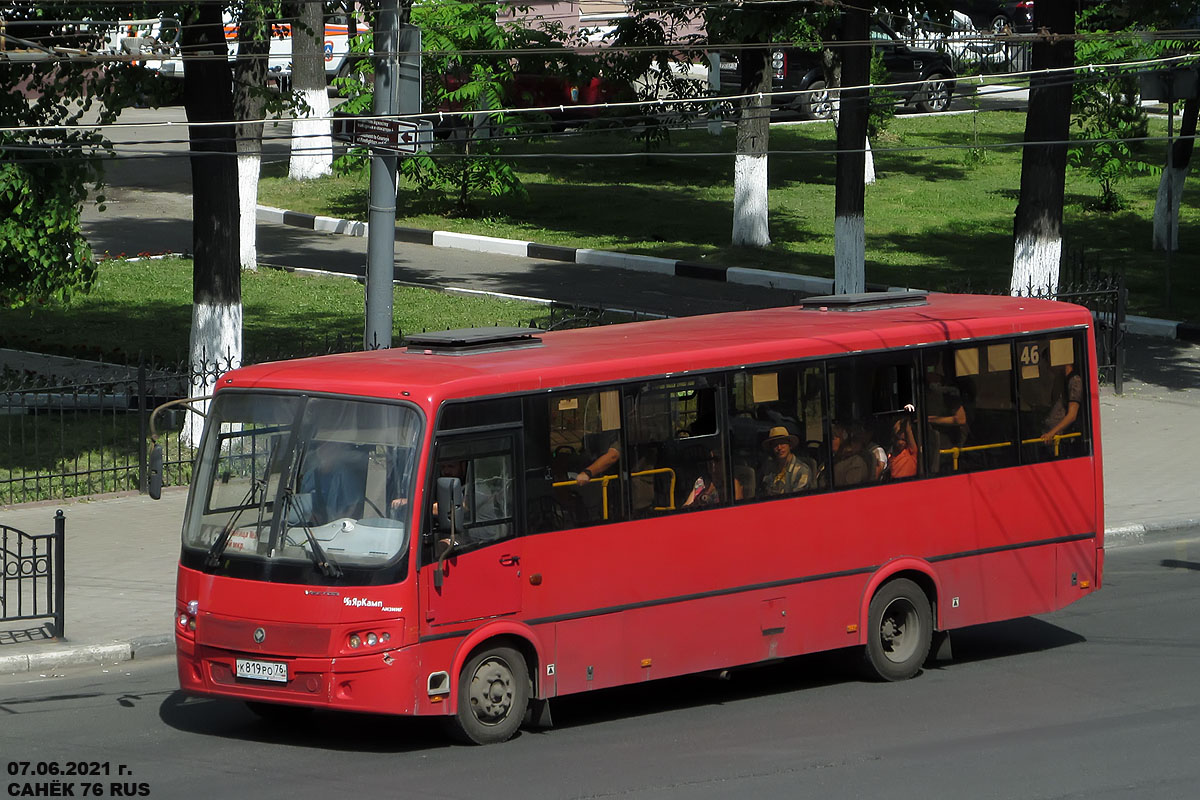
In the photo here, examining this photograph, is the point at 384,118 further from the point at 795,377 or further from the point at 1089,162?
the point at 1089,162

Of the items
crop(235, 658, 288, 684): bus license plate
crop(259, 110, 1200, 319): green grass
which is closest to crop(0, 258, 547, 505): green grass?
crop(259, 110, 1200, 319): green grass

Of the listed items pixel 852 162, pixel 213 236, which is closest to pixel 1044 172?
pixel 852 162

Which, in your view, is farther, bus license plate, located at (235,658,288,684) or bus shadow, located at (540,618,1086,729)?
bus shadow, located at (540,618,1086,729)

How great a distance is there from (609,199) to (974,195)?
738 centimetres

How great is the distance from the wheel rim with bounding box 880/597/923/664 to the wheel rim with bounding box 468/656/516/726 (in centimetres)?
287

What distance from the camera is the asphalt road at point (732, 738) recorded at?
8578 mm

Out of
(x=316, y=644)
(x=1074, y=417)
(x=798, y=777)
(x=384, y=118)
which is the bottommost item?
(x=798, y=777)

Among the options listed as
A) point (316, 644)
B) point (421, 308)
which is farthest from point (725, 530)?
point (421, 308)

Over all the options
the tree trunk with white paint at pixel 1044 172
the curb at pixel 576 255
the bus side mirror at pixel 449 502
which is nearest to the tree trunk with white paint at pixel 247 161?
the curb at pixel 576 255

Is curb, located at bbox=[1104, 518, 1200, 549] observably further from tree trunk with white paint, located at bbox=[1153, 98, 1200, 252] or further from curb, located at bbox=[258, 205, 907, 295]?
tree trunk with white paint, located at bbox=[1153, 98, 1200, 252]

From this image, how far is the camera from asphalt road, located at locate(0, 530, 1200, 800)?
8.58 meters

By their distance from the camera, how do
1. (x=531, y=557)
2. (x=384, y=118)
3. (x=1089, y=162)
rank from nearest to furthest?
(x=531, y=557) → (x=384, y=118) → (x=1089, y=162)

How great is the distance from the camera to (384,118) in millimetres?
13297

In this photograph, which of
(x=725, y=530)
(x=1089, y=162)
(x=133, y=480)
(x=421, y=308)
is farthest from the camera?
(x=1089, y=162)
